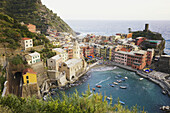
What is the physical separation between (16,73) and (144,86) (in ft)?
82.7

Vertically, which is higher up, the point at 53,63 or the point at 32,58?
the point at 32,58

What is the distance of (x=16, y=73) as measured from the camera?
76.5ft

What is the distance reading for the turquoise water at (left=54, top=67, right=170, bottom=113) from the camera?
21547 mm

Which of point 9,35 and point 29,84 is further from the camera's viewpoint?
point 9,35

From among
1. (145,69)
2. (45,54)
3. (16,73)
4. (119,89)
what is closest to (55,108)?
(16,73)

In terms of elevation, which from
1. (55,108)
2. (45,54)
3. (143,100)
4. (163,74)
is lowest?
(143,100)

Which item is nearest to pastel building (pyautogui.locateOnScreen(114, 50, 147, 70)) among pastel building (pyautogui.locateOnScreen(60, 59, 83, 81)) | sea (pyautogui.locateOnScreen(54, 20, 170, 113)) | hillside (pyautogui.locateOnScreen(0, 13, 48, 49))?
sea (pyautogui.locateOnScreen(54, 20, 170, 113))

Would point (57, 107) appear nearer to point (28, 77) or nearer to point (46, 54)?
point (28, 77)

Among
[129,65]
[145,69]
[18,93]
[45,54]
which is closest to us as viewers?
[18,93]

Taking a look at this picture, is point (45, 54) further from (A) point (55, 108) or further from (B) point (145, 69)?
(B) point (145, 69)

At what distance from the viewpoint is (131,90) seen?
25.2 m

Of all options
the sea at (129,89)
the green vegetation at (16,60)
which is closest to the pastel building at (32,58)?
the green vegetation at (16,60)

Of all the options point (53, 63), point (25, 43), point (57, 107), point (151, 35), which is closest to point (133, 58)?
point (53, 63)

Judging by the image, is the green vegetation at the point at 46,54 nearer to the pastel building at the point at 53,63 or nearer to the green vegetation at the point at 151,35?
the pastel building at the point at 53,63
